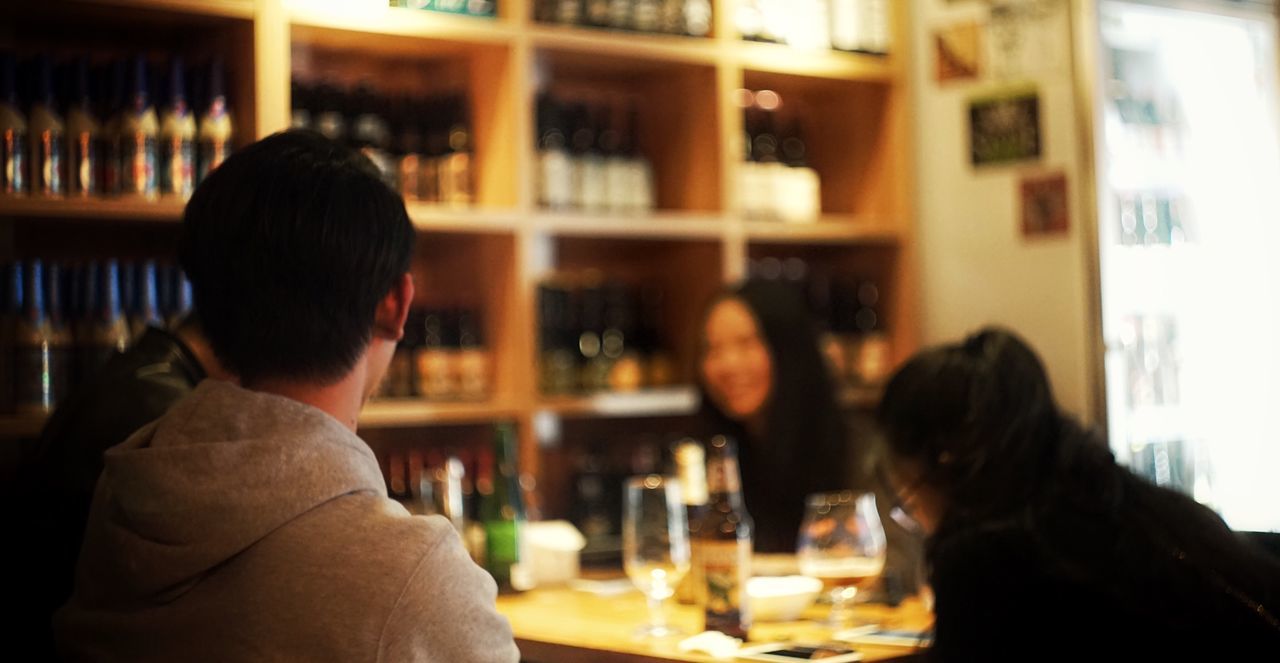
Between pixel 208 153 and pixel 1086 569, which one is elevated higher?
pixel 208 153

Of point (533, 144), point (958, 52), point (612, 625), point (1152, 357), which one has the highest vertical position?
point (958, 52)

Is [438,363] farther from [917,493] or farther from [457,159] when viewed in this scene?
[917,493]

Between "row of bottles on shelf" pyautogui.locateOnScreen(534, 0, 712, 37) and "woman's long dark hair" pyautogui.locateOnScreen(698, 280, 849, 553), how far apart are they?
2.50 feet

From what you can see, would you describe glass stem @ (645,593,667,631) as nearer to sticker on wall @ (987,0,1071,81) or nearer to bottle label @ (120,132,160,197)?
bottle label @ (120,132,160,197)

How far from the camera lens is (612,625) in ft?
6.47

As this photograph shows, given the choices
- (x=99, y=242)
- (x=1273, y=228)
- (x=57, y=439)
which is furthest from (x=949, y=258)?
(x=57, y=439)

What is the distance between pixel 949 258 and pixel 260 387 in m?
2.82

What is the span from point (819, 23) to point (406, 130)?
127 centimetres

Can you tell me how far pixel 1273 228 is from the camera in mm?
3670

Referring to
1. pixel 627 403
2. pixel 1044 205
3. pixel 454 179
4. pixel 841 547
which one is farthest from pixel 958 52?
pixel 841 547

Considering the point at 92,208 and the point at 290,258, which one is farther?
the point at 92,208

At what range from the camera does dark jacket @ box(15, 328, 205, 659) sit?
6.61 ft

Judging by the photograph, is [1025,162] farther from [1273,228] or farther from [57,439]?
[57,439]

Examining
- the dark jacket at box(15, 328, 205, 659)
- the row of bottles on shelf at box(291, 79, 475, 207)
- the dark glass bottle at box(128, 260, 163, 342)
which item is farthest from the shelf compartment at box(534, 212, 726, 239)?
the dark jacket at box(15, 328, 205, 659)
